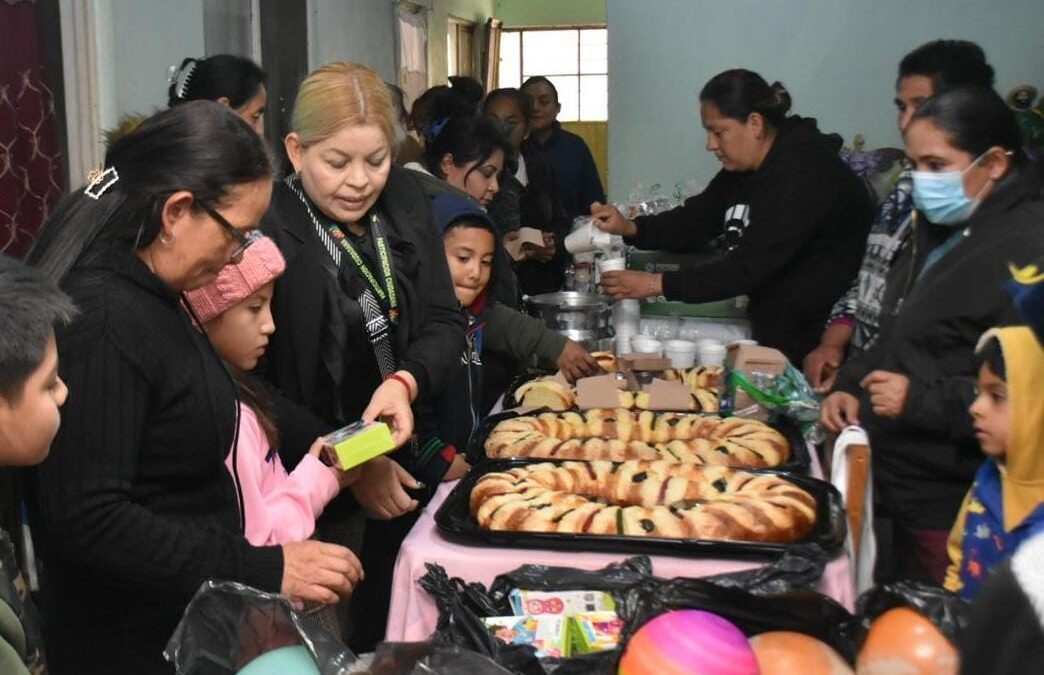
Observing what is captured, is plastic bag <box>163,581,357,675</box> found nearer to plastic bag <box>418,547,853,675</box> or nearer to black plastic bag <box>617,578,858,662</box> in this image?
plastic bag <box>418,547,853,675</box>

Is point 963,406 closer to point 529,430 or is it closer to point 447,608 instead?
point 529,430

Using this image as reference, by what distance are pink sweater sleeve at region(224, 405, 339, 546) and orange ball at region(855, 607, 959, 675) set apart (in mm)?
906

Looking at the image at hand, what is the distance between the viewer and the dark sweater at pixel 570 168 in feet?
18.0

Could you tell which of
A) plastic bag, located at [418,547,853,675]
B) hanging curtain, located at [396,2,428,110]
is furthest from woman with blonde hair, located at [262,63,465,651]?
hanging curtain, located at [396,2,428,110]

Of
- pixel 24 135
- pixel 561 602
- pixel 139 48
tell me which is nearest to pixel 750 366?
pixel 561 602

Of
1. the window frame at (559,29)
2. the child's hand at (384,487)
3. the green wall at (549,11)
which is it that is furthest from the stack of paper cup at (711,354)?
the green wall at (549,11)

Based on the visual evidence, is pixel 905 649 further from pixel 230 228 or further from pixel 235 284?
pixel 235 284

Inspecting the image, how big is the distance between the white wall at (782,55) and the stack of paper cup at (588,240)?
1.27m

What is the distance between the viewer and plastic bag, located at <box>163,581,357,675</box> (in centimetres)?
121

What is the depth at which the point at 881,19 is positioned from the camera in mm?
4738

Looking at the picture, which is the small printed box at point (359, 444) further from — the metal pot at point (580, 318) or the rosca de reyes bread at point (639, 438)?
the metal pot at point (580, 318)

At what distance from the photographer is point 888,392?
7.15 ft

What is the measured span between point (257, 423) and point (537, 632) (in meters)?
0.62

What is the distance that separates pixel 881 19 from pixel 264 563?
4.30m
